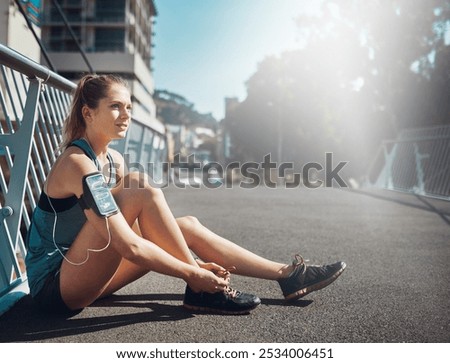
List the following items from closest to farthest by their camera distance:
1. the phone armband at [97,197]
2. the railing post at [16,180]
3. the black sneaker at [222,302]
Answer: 1. the phone armband at [97,197]
2. the black sneaker at [222,302]
3. the railing post at [16,180]

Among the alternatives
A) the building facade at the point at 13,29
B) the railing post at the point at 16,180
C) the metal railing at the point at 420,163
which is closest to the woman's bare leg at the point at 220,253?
the railing post at the point at 16,180

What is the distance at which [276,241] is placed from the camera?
13.5ft

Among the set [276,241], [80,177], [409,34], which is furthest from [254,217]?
[409,34]

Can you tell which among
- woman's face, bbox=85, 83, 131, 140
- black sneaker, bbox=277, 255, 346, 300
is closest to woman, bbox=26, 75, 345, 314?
woman's face, bbox=85, 83, 131, 140

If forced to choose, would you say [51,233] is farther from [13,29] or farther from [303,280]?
[13,29]

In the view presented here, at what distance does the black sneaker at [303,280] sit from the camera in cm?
227

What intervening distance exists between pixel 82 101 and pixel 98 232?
60 cm

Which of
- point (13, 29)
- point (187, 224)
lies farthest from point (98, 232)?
point (13, 29)

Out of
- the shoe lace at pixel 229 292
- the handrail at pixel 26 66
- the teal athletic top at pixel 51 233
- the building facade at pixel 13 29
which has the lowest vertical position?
the shoe lace at pixel 229 292

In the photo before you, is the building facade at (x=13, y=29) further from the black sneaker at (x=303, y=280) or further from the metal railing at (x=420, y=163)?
the metal railing at (x=420, y=163)

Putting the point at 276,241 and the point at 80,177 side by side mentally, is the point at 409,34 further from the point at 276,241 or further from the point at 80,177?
the point at 80,177

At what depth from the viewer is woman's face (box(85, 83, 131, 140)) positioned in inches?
80.7

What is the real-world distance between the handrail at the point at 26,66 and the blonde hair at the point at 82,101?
1.21ft
